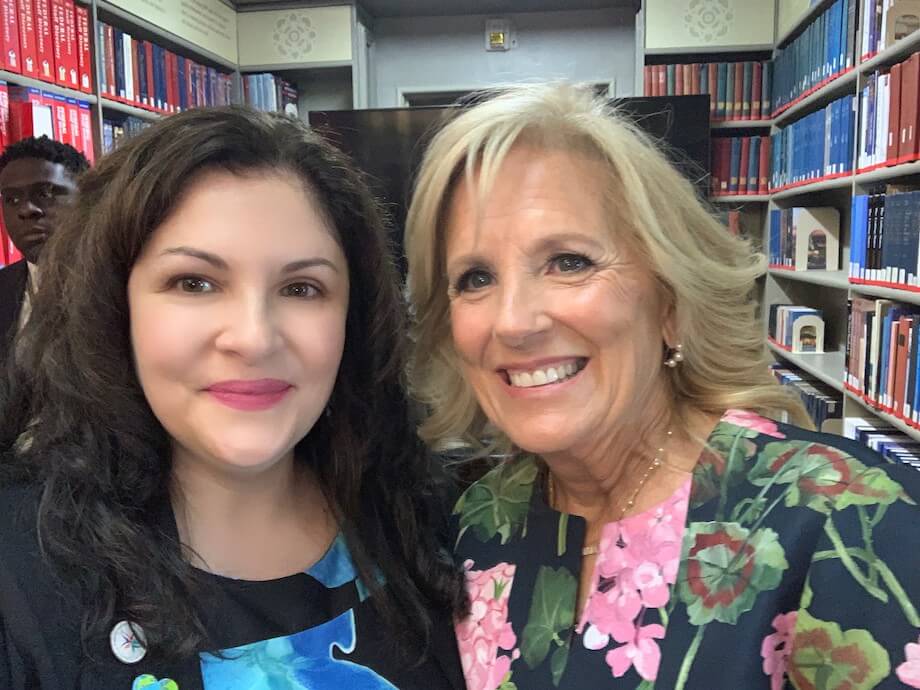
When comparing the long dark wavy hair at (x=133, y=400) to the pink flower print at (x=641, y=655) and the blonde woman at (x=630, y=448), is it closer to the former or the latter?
the blonde woman at (x=630, y=448)

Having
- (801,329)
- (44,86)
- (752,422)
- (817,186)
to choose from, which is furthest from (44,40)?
(801,329)

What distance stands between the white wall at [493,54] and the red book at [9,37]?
101 inches

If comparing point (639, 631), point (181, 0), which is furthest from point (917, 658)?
point (181, 0)

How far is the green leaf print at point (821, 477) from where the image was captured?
86 centimetres

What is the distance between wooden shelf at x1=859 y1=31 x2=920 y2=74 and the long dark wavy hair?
88.7 inches

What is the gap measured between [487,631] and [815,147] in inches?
131

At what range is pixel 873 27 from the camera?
9.53ft

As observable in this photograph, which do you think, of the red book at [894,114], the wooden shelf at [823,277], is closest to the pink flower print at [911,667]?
the red book at [894,114]

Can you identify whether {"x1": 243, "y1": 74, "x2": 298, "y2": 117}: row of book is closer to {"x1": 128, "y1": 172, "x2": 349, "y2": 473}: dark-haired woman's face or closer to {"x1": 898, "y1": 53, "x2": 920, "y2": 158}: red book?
{"x1": 898, "y1": 53, "x2": 920, "y2": 158}: red book

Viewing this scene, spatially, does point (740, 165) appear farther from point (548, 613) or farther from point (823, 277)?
point (548, 613)

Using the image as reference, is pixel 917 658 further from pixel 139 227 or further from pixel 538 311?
pixel 139 227

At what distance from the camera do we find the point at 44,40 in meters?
2.92

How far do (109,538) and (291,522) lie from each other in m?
0.27

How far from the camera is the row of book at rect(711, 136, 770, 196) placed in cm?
445
